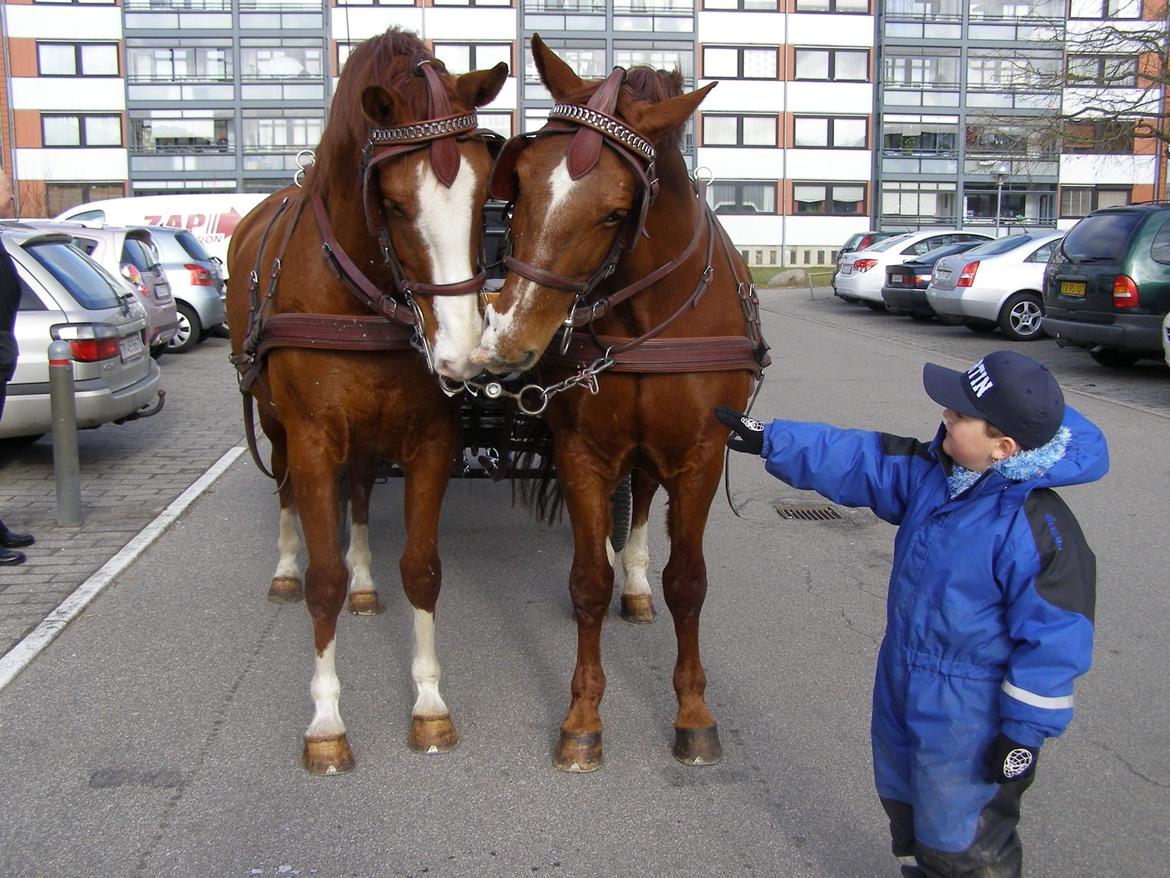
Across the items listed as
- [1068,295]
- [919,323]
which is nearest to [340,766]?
[1068,295]

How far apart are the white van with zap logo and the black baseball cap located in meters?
23.2

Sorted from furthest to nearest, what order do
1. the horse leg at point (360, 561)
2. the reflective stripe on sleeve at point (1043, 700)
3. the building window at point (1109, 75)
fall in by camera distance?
the building window at point (1109, 75) → the horse leg at point (360, 561) → the reflective stripe on sleeve at point (1043, 700)

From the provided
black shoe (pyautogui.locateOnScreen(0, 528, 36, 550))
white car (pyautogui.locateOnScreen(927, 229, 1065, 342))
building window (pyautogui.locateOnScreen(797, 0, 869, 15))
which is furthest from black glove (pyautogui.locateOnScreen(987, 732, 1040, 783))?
building window (pyautogui.locateOnScreen(797, 0, 869, 15))

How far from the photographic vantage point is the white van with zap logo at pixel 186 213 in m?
24.2

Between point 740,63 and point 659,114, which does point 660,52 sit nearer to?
point 740,63

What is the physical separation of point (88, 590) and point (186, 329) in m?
13.2

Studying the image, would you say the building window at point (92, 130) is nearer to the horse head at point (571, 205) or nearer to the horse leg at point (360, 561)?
the horse leg at point (360, 561)

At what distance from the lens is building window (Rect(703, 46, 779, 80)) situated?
5434 centimetres

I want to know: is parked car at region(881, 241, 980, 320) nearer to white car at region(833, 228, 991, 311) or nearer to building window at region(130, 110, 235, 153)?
white car at region(833, 228, 991, 311)

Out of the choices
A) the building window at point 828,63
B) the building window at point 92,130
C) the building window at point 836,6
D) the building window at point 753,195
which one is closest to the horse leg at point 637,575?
the building window at point 753,195

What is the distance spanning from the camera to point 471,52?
2050 inches

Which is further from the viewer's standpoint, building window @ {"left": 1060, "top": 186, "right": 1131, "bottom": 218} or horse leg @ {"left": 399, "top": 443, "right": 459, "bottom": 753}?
building window @ {"left": 1060, "top": 186, "right": 1131, "bottom": 218}

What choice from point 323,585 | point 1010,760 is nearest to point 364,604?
point 323,585

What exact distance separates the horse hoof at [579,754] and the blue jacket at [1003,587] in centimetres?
129
